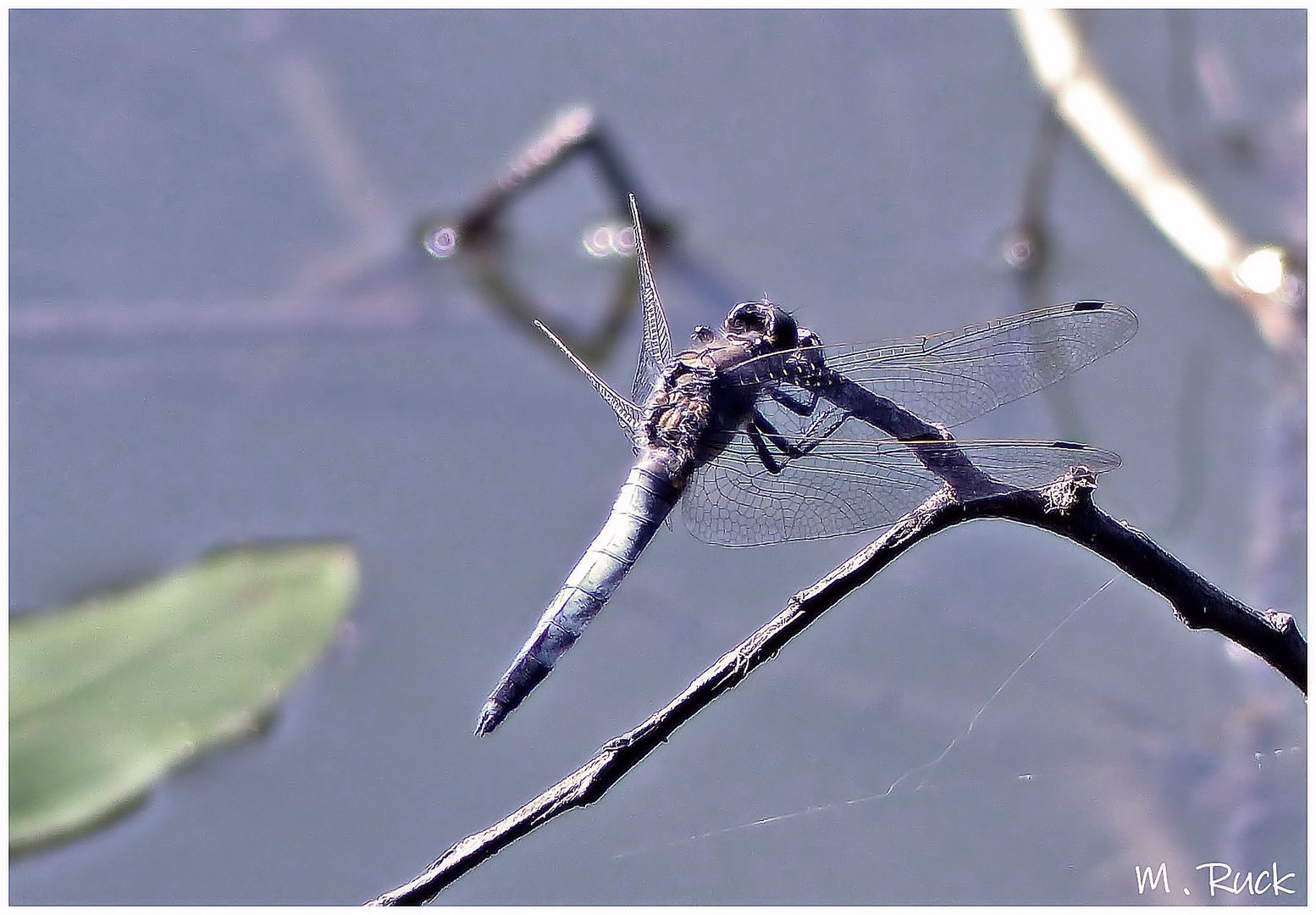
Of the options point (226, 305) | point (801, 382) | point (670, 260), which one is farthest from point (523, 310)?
point (801, 382)

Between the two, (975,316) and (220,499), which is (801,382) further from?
(220,499)

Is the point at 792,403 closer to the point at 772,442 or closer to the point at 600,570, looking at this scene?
the point at 772,442

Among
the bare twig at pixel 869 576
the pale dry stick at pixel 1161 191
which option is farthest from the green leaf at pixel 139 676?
the pale dry stick at pixel 1161 191

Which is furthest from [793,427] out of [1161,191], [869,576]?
[1161,191]

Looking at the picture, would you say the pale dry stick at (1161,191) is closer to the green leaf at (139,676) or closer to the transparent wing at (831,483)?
the transparent wing at (831,483)

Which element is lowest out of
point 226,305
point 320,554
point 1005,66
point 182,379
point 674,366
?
point 320,554

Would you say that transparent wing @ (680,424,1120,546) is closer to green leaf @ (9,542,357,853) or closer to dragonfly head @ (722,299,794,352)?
dragonfly head @ (722,299,794,352)
